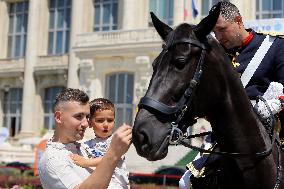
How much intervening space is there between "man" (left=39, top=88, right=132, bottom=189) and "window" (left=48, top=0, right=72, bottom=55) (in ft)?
131

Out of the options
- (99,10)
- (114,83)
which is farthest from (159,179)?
(99,10)

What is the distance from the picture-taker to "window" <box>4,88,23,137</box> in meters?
45.2

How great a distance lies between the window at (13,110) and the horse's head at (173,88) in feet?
139

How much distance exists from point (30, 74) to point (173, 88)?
40.8 meters

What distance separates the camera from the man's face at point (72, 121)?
12.5 feet

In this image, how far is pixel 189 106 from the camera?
3.64 m

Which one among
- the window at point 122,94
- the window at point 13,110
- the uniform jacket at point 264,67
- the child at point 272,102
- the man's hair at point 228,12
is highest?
the man's hair at point 228,12

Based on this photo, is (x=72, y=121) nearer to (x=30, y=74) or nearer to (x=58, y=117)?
(x=58, y=117)

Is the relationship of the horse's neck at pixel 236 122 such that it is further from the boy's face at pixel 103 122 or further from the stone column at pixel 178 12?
the stone column at pixel 178 12

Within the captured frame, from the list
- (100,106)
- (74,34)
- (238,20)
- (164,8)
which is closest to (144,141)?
(100,106)

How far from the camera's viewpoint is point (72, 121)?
12.5 ft

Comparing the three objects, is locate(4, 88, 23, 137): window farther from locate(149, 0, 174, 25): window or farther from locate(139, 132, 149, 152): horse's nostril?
locate(139, 132, 149, 152): horse's nostril

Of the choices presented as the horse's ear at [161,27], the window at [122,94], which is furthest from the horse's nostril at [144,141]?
the window at [122,94]

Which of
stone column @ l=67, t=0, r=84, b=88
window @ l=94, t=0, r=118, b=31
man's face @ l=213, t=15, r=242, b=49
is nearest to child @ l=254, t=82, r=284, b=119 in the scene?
man's face @ l=213, t=15, r=242, b=49
